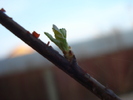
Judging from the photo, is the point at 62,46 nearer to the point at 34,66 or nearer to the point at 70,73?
the point at 70,73

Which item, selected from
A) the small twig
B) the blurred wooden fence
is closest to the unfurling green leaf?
the small twig

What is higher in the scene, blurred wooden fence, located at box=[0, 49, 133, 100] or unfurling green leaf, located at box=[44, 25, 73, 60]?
unfurling green leaf, located at box=[44, 25, 73, 60]

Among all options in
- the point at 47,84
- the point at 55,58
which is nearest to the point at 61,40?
the point at 55,58

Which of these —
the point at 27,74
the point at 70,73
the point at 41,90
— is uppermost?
the point at 70,73

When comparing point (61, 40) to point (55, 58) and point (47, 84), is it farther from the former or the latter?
point (47, 84)

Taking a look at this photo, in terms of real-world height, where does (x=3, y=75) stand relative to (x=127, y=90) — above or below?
above

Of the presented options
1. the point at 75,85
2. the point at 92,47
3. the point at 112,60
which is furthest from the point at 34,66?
the point at 112,60

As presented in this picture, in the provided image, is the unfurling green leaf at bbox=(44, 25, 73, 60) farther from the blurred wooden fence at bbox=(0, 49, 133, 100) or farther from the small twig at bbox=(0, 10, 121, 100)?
the blurred wooden fence at bbox=(0, 49, 133, 100)

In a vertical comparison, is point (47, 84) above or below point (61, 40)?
below

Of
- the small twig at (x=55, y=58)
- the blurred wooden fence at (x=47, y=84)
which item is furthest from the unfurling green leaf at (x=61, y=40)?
the blurred wooden fence at (x=47, y=84)
